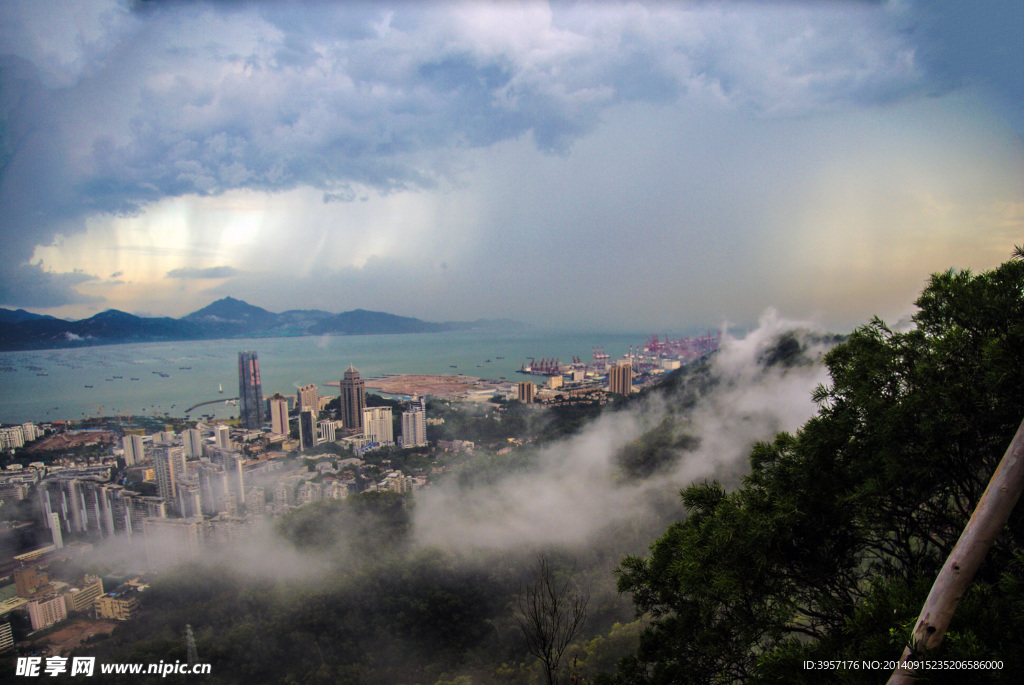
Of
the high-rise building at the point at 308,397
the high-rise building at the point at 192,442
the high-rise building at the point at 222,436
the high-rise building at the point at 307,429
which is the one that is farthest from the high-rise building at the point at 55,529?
the high-rise building at the point at 308,397

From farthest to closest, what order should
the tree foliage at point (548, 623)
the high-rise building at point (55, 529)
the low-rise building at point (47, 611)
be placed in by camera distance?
the high-rise building at point (55, 529), the low-rise building at point (47, 611), the tree foliage at point (548, 623)

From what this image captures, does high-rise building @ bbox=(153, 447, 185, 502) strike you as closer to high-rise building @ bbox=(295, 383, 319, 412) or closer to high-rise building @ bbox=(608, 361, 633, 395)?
high-rise building @ bbox=(295, 383, 319, 412)

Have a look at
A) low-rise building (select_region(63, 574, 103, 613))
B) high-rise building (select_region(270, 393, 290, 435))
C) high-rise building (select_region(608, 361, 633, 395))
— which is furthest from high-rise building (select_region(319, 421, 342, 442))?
high-rise building (select_region(608, 361, 633, 395))

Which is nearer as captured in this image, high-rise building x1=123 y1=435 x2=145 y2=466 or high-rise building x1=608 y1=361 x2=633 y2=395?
high-rise building x1=123 y1=435 x2=145 y2=466

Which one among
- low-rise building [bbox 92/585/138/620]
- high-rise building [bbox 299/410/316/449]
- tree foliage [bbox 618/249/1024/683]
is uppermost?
tree foliage [bbox 618/249/1024/683]

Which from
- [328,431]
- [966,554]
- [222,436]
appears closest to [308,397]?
[328,431]

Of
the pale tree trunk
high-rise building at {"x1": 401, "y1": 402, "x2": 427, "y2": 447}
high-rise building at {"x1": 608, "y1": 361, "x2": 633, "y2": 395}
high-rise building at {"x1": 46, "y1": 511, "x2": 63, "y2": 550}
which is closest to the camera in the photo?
the pale tree trunk

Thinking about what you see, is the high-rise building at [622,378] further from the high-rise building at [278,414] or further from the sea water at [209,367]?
the high-rise building at [278,414]
